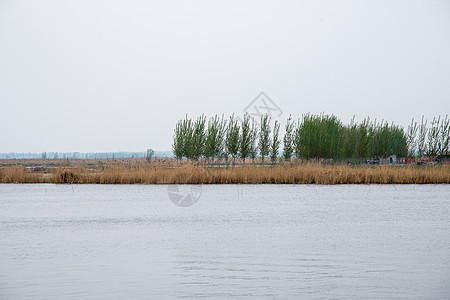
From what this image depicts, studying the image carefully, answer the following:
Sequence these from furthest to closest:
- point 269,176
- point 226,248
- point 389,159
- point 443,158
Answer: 1. point 389,159
2. point 443,158
3. point 269,176
4. point 226,248

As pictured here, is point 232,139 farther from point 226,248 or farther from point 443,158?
point 226,248

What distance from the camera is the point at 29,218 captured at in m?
15.6

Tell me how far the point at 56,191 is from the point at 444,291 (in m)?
20.9

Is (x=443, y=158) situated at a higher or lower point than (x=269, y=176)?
higher

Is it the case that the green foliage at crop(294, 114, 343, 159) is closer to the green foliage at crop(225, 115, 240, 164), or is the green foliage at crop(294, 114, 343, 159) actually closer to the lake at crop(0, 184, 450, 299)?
the green foliage at crop(225, 115, 240, 164)

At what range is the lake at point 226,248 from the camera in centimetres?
761

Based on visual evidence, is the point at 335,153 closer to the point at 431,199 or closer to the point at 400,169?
the point at 400,169

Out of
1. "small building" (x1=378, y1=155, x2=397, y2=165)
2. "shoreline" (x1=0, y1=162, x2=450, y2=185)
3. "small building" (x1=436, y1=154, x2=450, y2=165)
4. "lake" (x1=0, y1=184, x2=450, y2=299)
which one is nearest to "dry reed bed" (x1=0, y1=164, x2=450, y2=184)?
"shoreline" (x1=0, y1=162, x2=450, y2=185)

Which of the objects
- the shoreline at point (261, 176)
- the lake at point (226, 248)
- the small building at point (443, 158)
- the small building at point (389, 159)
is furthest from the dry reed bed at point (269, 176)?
the small building at point (389, 159)

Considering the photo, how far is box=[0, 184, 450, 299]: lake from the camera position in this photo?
25.0ft

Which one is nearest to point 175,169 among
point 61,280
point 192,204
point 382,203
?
point 192,204

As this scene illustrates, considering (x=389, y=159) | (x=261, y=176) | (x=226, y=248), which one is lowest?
(x=226, y=248)

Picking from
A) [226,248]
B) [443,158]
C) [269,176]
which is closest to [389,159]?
[443,158]

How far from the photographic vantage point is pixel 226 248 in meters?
10.7
